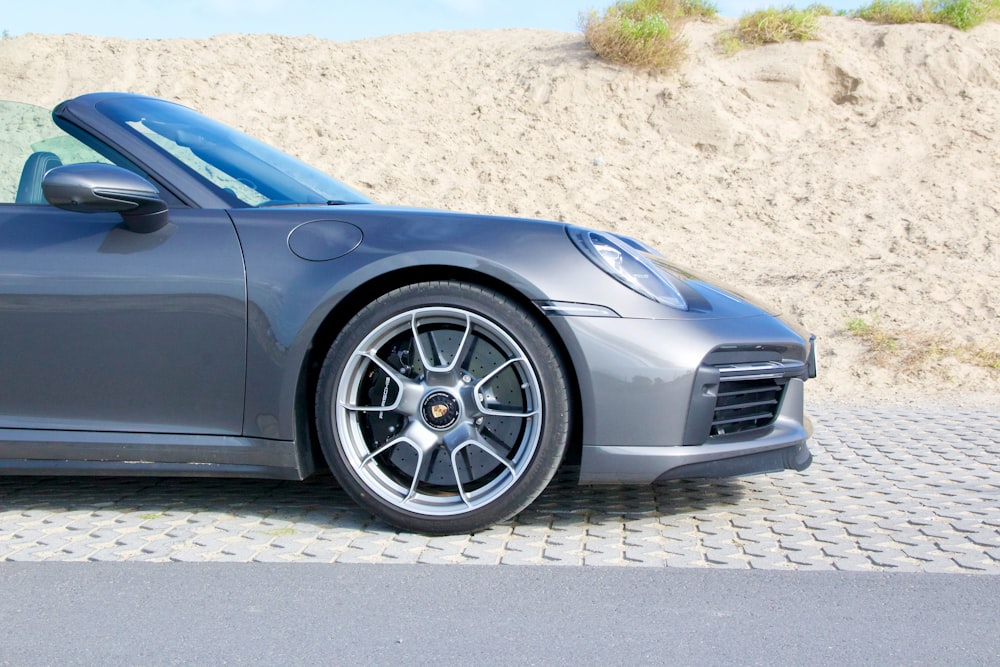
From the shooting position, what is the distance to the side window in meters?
3.62

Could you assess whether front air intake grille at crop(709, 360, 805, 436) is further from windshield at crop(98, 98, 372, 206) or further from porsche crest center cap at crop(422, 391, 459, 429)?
windshield at crop(98, 98, 372, 206)

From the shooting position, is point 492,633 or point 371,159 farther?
point 371,159

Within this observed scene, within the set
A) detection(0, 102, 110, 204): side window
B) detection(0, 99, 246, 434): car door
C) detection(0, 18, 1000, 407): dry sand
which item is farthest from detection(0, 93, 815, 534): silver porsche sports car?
detection(0, 18, 1000, 407): dry sand

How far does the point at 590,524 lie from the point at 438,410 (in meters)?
0.68

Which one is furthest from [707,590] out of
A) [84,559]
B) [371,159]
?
[371,159]

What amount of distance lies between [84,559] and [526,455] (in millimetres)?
1376

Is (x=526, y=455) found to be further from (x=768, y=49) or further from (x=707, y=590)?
(x=768, y=49)

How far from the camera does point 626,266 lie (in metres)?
3.37

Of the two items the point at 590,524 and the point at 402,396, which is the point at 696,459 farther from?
the point at 402,396

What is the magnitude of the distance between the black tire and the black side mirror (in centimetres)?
77

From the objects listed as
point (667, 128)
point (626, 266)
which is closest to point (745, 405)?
point (626, 266)

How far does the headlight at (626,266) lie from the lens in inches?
129

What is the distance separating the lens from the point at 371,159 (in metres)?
15.4

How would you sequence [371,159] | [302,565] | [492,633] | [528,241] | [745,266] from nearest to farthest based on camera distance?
[492,633], [302,565], [528,241], [745,266], [371,159]
